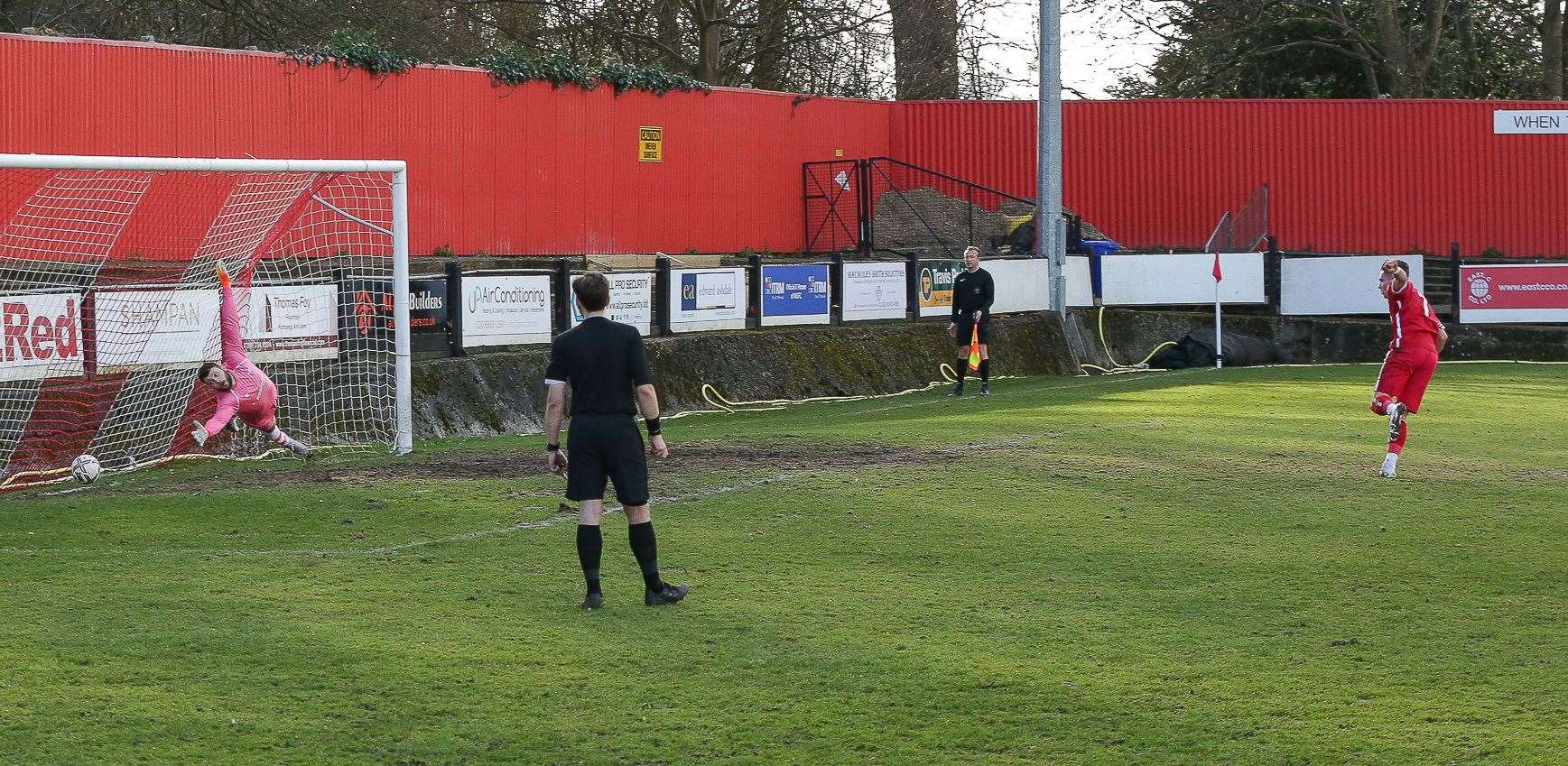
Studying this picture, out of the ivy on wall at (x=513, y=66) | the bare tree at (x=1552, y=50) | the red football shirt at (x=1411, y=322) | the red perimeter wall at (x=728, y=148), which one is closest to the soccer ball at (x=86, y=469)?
the red perimeter wall at (x=728, y=148)

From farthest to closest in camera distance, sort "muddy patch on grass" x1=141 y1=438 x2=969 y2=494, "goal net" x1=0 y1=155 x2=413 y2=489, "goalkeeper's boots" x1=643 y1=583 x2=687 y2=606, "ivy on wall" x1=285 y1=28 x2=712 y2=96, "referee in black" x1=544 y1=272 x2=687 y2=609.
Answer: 1. "ivy on wall" x1=285 y1=28 x2=712 y2=96
2. "goal net" x1=0 y1=155 x2=413 y2=489
3. "muddy patch on grass" x1=141 y1=438 x2=969 y2=494
4. "goalkeeper's boots" x1=643 y1=583 x2=687 y2=606
5. "referee in black" x1=544 y1=272 x2=687 y2=609

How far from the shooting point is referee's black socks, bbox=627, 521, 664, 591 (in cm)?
895

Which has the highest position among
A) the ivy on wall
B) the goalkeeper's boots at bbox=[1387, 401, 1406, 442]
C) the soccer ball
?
the ivy on wall

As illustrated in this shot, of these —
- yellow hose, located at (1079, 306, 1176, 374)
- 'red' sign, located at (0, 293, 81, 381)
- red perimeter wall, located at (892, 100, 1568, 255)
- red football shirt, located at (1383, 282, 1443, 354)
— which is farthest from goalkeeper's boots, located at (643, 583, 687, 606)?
red perimeter wall, located at (892, 100, 1568, 255)

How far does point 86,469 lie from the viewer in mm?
13984

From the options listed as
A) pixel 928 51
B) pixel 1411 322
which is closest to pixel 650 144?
pixel 928 51

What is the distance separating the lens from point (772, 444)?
16469 mm

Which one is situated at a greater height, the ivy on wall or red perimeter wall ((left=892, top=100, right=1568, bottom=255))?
the ivy on wall

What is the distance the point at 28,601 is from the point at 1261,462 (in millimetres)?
10095

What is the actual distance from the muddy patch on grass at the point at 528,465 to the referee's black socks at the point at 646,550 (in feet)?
17.2

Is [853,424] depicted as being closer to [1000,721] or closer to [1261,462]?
[1261,462]

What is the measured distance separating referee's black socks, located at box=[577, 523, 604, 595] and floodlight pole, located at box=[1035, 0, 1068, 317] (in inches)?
813

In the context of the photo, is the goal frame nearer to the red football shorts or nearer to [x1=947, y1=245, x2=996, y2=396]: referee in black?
[x1=947, y1=245, x2=996, y2=396]: referee in black

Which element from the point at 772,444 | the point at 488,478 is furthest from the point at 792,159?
the point at 488,478
